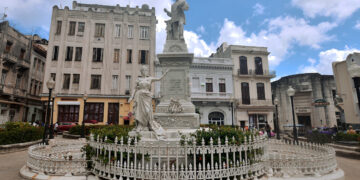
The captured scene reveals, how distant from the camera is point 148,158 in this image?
14.4 feet

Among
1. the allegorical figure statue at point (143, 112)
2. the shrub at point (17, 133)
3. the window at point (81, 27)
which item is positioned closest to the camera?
the allegorical figure statue at point (143, 112)

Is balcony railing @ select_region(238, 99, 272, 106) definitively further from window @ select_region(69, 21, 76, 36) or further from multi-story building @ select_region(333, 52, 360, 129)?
window @ select_region(69, 21, 76, 36)

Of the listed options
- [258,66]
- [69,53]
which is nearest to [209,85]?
[258,66]

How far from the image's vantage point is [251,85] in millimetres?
28250

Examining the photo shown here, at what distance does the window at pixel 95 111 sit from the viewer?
78.2ft

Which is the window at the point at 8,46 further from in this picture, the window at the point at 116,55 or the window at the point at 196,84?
the window at the point at 196,84

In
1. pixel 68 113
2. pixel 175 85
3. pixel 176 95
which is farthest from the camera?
pixel 68 113

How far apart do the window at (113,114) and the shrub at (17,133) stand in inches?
441

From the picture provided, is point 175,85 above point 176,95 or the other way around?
above

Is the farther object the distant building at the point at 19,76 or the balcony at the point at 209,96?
the balcony at the point at 209,96

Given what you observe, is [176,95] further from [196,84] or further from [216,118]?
[216,118]

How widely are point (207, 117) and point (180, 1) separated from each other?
1866 centimetres

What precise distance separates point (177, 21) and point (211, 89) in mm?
18201

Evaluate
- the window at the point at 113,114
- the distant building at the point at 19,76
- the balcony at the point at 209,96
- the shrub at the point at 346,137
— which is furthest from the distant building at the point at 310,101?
the distant building at the point at 19,76
